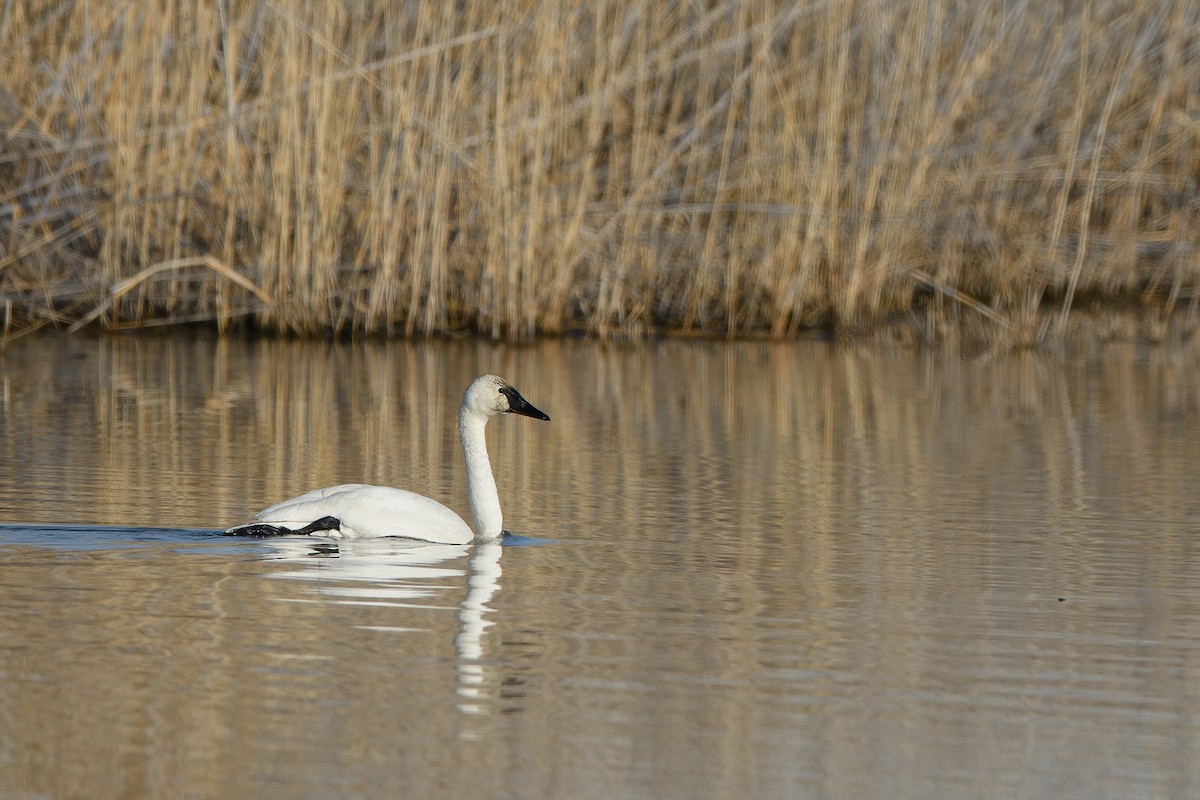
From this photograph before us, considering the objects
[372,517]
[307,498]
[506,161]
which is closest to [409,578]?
[372,517]

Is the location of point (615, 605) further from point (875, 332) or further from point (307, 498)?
point (875, 332)

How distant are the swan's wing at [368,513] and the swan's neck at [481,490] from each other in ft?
0.61

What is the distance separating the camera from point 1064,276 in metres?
15.6

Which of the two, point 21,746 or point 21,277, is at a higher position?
point 21,277

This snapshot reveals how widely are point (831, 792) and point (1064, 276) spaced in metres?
12.7

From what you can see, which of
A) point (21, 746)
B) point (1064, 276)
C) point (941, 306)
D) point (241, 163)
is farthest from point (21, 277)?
point (21, 746)

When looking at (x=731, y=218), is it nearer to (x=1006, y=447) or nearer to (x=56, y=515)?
(x=1006, y=447)

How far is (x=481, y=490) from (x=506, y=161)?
641cm

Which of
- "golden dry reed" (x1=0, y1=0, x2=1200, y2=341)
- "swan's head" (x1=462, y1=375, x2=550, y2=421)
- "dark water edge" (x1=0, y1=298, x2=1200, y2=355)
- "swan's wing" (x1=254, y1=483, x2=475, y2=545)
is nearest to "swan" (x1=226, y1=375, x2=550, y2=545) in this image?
"swan's wing" (x1=254, y1=483, x2=475, y2=545)

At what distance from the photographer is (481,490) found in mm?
6449

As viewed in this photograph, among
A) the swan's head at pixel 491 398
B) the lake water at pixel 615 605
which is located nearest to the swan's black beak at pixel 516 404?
the swan's head at pixel 491 398

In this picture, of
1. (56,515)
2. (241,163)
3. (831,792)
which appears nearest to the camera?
(831,792)

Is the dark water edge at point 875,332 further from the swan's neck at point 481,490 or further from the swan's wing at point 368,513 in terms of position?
the swan's wing at point 368,513

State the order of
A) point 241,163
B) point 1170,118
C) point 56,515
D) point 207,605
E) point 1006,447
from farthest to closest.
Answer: point 1170,118
point 241,163
point 1006,447
point 56,515
point 207,605
